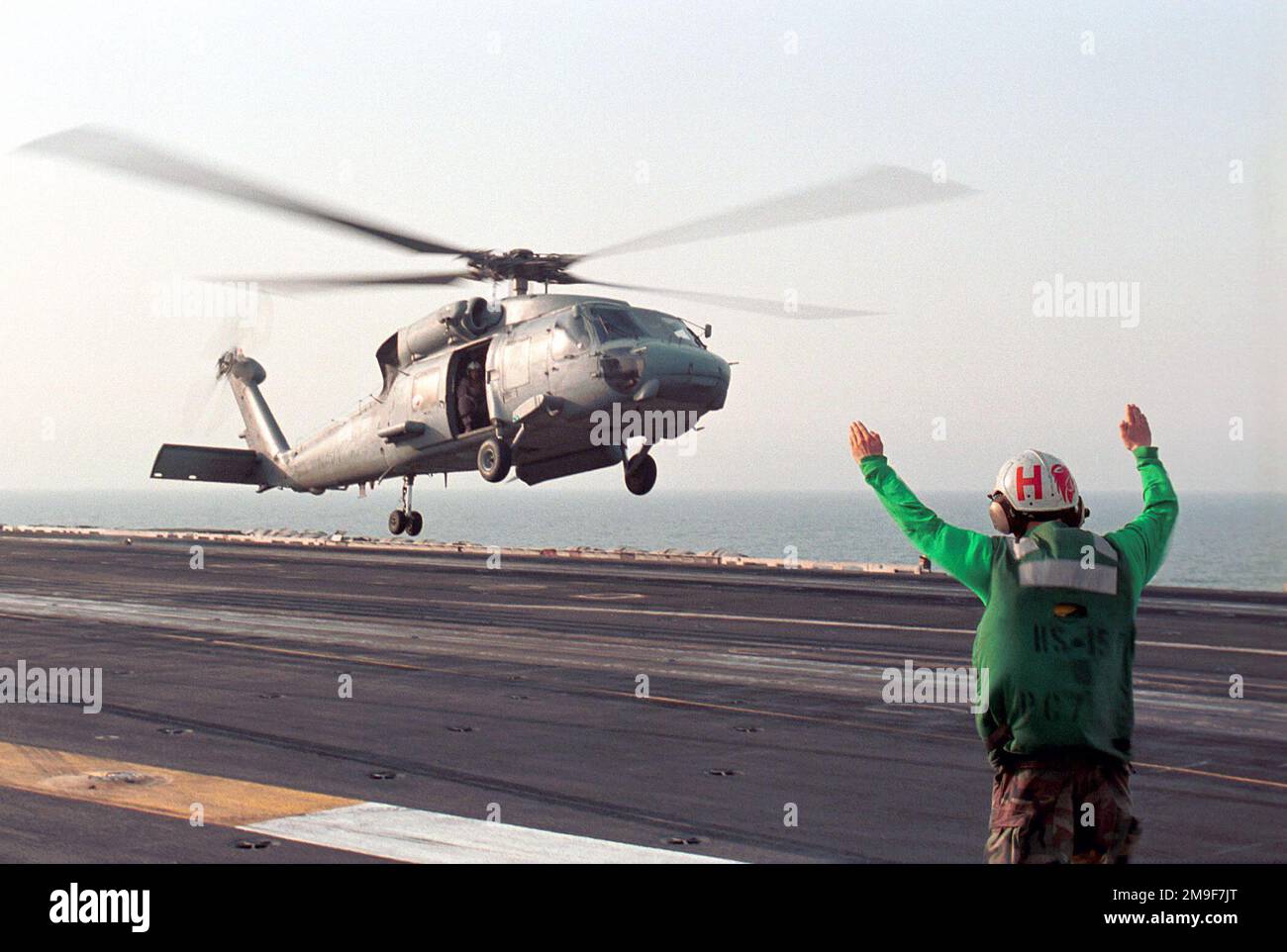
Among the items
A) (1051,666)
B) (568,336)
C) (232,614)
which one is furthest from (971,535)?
(232,614)

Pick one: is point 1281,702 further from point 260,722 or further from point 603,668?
point 260,722

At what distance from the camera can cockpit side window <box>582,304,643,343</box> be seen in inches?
970

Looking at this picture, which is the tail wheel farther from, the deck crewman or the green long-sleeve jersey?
the deck crewman

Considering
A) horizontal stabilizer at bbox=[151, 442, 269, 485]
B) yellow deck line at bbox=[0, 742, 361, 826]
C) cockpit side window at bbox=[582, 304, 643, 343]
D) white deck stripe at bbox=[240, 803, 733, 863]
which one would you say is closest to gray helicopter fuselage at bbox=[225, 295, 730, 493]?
cockpit side window at bbox=[582, 304, 643, 343]

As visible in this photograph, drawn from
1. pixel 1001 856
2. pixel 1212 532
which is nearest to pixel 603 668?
pixel 1001 856

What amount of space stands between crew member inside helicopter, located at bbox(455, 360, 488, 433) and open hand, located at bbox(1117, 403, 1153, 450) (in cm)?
2230

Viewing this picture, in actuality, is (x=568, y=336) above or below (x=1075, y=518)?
above

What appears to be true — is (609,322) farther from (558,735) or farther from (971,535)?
(971,535)

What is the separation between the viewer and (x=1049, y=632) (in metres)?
5.33

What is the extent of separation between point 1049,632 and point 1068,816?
28.4 inches

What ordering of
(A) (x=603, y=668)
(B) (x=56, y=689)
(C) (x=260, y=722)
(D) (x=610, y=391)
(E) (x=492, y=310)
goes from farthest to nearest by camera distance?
(E) (x=492, y=310) < (D) (x=610, y=391) < (A) (x=603, y=668) < (B) (x=56, y=689) < (C) (x=260, y=722)

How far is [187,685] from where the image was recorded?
53.0 feet
